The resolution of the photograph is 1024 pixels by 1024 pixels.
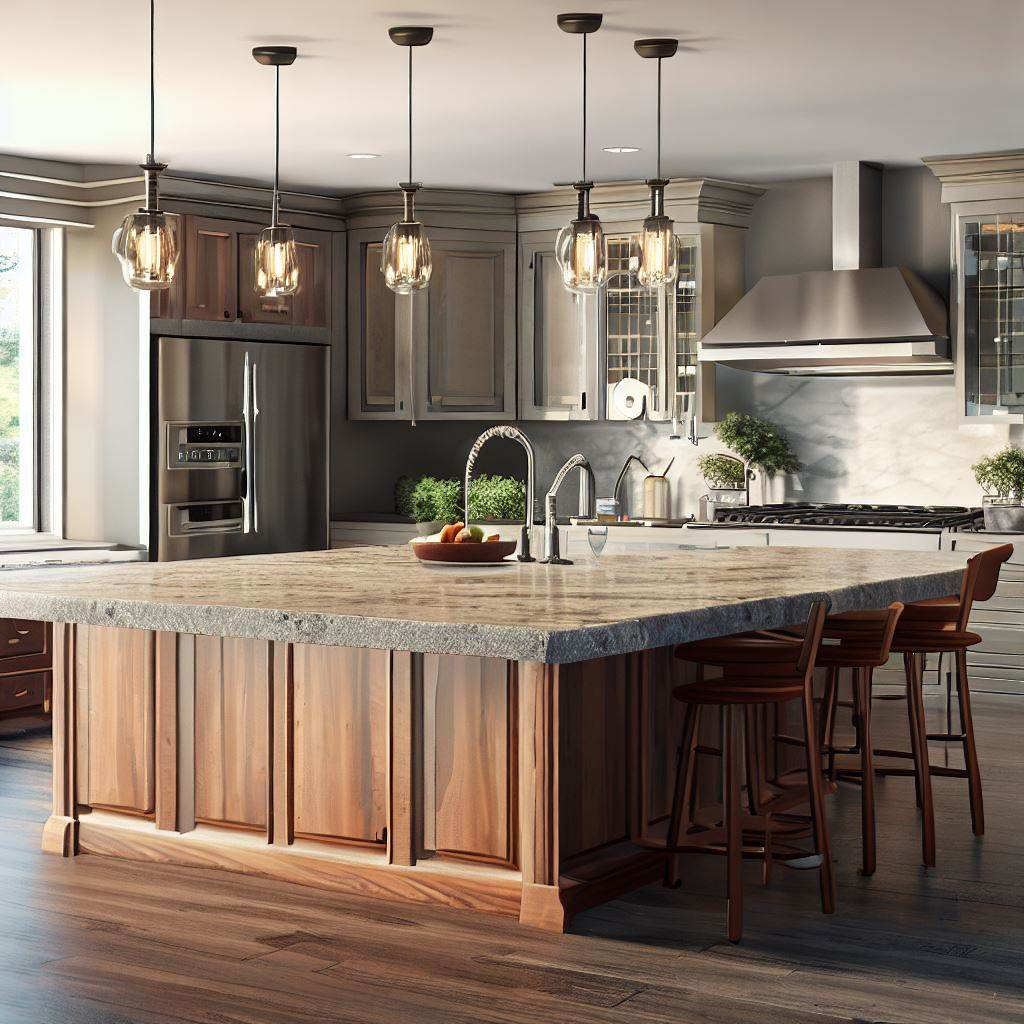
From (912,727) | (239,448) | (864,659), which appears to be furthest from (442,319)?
(864,659)

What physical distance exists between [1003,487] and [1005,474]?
0.20 ft

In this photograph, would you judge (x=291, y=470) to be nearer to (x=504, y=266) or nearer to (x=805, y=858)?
(x=504, y=266)

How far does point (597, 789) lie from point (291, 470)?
4086mm

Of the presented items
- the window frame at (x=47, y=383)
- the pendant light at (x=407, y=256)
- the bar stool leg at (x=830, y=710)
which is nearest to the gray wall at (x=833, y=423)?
the window frame at (x=47, y=383)

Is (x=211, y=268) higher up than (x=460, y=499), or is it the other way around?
(x=211, y=268)

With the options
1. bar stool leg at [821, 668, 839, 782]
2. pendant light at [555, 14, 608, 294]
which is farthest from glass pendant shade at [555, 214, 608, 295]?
bar stool leg at [821, 668, 839, 782]

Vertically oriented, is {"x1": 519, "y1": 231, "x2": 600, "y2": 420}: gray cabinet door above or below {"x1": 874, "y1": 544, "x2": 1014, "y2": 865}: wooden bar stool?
above

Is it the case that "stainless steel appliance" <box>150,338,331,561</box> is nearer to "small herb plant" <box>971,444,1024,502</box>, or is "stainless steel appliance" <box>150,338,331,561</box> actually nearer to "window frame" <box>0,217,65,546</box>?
"window frame" <box>0,217,65,546</box>

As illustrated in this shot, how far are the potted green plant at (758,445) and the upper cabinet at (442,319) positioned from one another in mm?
1143

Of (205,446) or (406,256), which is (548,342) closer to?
(205,446)

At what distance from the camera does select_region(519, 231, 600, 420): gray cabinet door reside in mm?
7875

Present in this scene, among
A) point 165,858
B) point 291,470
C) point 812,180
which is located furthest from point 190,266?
point 165,858

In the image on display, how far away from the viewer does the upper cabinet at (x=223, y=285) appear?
285 inches

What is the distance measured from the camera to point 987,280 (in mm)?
6973
